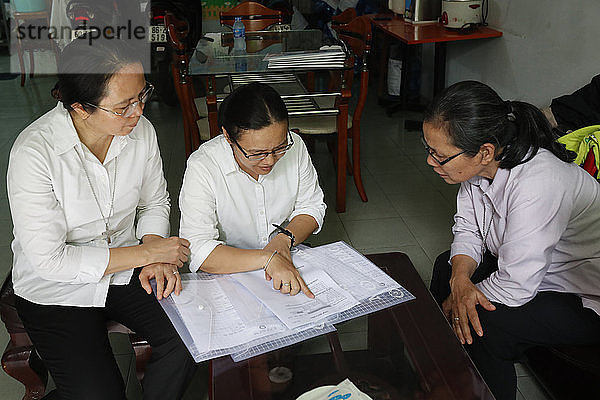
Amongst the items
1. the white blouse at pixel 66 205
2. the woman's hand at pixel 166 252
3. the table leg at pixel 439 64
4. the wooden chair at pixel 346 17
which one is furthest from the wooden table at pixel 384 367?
the table leg at pixel 439 64

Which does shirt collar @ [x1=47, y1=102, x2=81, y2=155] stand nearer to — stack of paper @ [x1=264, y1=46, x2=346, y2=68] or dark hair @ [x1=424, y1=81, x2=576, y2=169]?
dark hair @ [x1=424, y1=81, x2=576, y2=169]

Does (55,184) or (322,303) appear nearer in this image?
(322,303)

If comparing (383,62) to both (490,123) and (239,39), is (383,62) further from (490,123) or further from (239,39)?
(490,123)

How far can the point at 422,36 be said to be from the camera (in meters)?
3.92

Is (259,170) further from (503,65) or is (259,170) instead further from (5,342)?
(503,65)

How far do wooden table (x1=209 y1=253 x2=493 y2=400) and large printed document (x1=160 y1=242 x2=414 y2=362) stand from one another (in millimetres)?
34

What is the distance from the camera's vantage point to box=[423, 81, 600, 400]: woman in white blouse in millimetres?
1455

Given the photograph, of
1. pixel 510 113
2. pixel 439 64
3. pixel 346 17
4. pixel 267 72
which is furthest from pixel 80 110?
pixel 439 64

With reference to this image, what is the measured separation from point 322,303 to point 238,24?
8.41ft

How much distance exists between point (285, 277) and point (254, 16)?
3.12 metres

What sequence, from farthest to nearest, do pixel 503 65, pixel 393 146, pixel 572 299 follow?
pixel 393 146, pixel 503 65, pixel 572 299

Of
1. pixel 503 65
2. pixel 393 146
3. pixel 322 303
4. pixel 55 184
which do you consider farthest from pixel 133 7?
pixel 322 303

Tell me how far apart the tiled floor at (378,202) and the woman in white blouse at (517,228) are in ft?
1.35

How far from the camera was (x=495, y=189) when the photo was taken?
1576 millimetres
